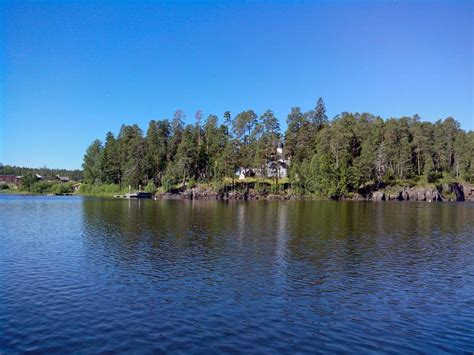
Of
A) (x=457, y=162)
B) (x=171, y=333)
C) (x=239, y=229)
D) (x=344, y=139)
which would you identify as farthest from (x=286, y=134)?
(x=171, y=333)

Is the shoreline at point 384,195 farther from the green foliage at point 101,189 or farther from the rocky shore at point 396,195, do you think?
the green foliage at point 101,189

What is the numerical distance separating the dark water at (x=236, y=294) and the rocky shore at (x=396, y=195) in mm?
99784

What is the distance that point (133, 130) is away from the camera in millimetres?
190375

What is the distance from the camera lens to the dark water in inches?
657

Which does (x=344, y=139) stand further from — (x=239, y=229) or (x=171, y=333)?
(x=171, y=333)

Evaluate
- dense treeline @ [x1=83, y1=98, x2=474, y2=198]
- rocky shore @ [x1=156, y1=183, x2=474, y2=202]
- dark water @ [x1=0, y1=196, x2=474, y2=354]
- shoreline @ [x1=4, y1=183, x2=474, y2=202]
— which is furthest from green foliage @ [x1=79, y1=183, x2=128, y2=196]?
dark water @ [x1=0, y1=196, x2=474, y2=354]

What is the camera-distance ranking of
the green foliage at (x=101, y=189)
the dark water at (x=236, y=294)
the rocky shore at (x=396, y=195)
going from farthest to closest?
the green foliage at (x=101, y=189)
the rocky shore at (x=396, y=195)
the dark water at (x=236, y=294)

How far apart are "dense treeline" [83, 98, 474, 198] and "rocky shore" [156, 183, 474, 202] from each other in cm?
460

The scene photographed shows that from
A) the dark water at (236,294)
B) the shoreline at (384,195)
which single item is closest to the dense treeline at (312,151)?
the shoreline at (384,195)

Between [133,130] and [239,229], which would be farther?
[133,130]

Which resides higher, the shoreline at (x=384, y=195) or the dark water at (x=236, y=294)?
the shoreline at (x=384, y=195)

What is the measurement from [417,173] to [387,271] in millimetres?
150236

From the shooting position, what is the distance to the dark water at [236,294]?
16.7 metres

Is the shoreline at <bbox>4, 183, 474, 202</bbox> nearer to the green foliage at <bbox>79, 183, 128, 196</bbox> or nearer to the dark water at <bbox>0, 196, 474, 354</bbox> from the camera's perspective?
the green foliage at <bbox>79, 183, 128, 196</bbox>
